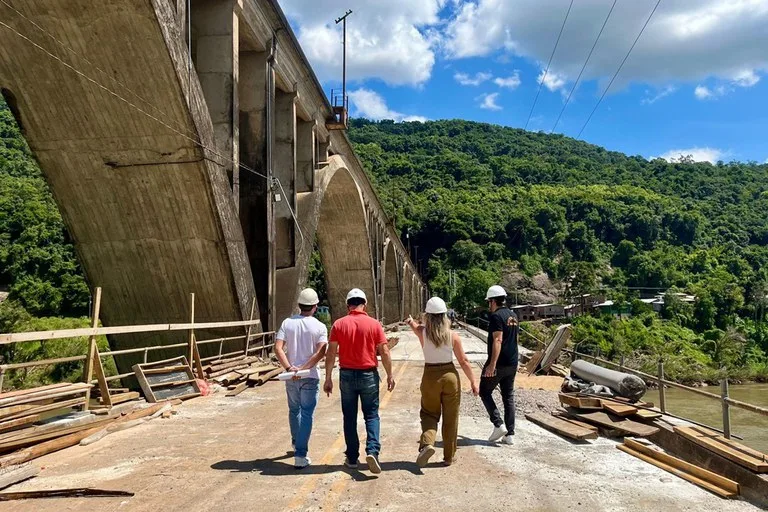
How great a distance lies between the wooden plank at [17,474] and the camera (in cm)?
491

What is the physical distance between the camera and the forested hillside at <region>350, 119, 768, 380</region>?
3718 inches

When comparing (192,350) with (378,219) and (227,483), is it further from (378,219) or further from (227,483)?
(378,219)

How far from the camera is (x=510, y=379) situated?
22.5 feet

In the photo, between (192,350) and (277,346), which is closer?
(277,346)

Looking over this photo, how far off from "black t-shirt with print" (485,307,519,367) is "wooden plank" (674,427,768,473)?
2.11 meters

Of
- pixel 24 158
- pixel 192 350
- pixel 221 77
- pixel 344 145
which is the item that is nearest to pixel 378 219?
pixel 344 145

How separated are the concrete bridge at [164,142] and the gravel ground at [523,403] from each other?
6818 mm

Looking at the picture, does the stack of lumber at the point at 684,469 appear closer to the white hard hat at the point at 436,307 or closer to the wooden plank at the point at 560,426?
the wooden plank at the point at 560,426

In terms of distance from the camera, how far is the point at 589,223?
5138 inches

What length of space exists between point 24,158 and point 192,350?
79.0 metres

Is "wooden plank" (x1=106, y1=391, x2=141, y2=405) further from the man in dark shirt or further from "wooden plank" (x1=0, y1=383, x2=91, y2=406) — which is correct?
the man in dark shirt

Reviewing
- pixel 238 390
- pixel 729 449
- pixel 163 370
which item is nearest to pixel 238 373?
pixel 238 390

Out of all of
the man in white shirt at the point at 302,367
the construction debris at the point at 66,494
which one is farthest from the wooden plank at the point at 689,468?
the construction debris at the point at 66,494

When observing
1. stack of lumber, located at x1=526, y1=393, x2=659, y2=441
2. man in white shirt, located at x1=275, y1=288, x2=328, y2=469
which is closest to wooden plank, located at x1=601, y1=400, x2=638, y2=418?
stack of lumber, located at x1=526, y1=393, x2=659, y2=441
